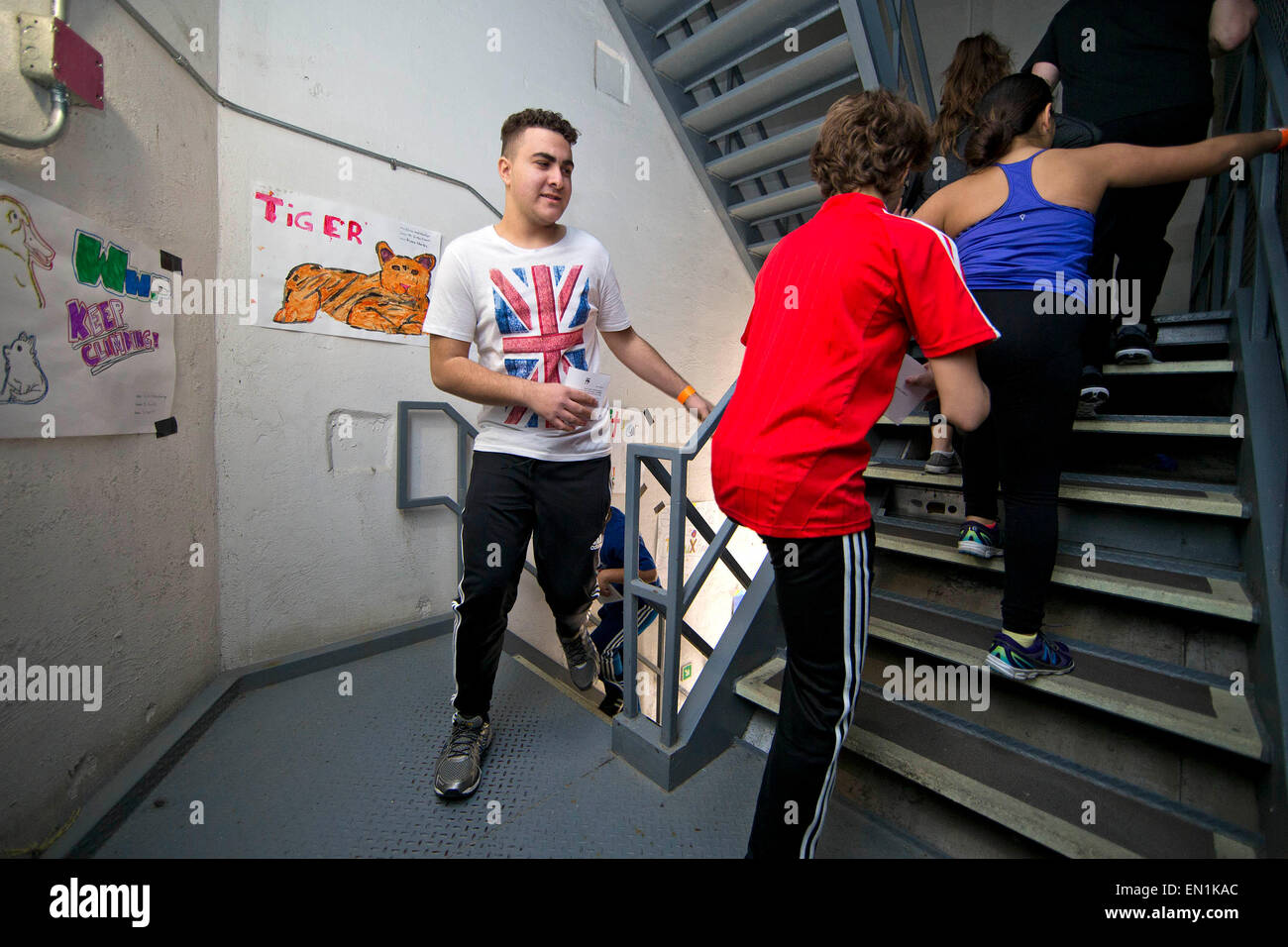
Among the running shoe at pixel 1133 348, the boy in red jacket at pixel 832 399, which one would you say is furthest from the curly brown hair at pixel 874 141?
the running shoe at pixel 1133 348

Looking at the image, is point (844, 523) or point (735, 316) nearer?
point (844, 523)

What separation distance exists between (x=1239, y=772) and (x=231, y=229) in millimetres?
3198

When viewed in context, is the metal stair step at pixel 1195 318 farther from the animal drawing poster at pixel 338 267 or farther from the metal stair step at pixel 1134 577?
the animal drawing poster at pixel 338 267

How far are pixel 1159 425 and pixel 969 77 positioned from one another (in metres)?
1.33

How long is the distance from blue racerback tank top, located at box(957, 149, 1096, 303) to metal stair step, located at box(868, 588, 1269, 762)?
3.06 ft

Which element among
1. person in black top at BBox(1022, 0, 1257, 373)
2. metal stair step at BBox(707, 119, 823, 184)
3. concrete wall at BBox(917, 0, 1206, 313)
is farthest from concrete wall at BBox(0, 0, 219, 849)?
concrete wall at BBox(917, 0, 1206, 313)

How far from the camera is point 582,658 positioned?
6.35 feet

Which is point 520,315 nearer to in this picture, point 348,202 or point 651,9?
point 348,202

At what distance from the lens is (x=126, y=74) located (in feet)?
4.80

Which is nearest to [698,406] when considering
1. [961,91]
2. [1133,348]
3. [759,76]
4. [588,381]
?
[588,381]

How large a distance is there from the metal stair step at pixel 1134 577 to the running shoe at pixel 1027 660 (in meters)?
0.25
